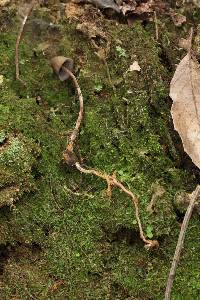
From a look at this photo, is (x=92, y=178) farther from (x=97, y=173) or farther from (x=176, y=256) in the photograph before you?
(x=176, y=256)

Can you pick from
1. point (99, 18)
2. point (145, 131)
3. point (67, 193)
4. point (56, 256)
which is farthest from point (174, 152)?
point (99, 18)

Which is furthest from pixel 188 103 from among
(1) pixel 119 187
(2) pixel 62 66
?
(2) pixel 62 66

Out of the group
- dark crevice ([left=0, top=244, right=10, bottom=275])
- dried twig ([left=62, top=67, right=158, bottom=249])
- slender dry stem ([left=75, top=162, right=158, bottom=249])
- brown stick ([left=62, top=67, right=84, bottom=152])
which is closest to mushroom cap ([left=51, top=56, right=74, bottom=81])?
brown stick ([left=62, top=67, right=84, bottom=152])

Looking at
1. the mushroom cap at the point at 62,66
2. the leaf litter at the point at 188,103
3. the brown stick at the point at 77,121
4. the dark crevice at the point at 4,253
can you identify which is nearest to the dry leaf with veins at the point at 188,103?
the leaf litter at the point at 188,103

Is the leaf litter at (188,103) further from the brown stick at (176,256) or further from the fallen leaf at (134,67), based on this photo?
the brown stick at (176,256)

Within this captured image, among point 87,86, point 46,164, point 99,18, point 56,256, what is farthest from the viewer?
point 99,18

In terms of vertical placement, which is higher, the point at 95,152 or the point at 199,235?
the point at 95,152

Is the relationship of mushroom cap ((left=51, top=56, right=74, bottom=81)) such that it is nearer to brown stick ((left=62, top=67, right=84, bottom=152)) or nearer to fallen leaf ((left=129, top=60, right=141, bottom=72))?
brown stick ((left=62, top=67, right=84, bottom=152))

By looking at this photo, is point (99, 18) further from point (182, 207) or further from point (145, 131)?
point (182, 207)
